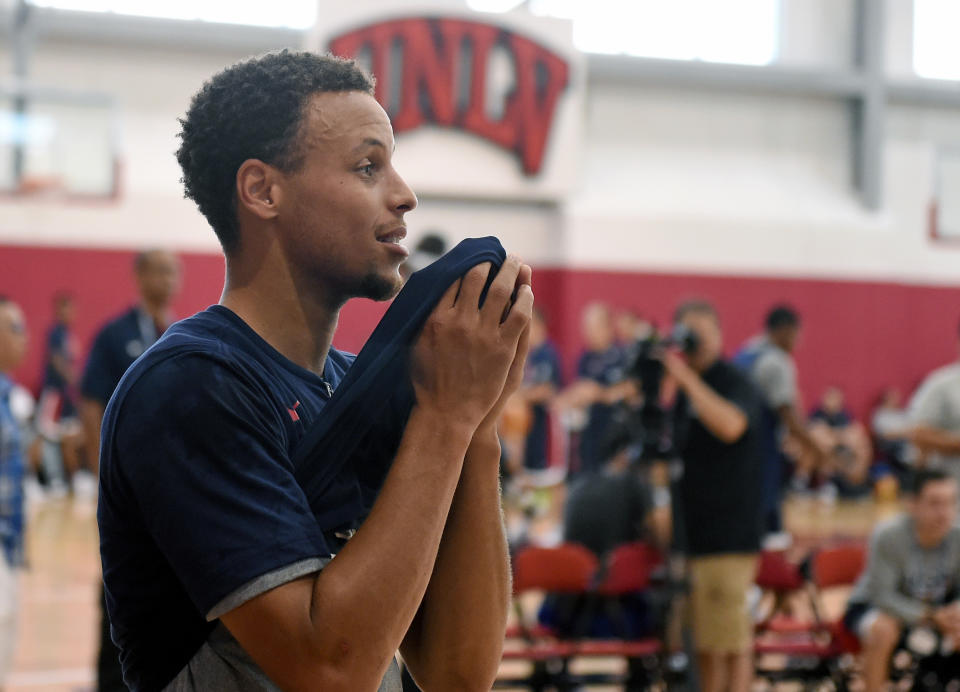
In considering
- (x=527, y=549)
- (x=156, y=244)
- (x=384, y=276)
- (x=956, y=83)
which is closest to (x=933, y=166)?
(x=956, y=83)

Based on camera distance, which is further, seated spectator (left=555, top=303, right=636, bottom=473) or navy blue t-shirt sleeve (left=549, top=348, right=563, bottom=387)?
navy blue t-shirt sleeve (left=549, top=348, right=563, bottom=387)

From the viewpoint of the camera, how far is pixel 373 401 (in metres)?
1.14

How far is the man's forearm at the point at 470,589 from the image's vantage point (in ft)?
4.05

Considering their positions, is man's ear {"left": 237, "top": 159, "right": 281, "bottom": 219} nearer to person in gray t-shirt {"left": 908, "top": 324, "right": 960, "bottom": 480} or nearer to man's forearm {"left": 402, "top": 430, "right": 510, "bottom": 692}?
man's forearm {"left": 402, "top": 430, "right": 510, "bottom": 692}

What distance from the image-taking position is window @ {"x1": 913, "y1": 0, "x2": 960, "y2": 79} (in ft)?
49.7

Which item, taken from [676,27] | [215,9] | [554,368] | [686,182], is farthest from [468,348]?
[676,27]

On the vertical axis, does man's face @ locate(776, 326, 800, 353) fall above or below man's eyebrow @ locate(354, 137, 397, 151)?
below

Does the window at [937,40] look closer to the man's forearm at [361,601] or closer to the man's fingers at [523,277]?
the man's fingers at [523,277]

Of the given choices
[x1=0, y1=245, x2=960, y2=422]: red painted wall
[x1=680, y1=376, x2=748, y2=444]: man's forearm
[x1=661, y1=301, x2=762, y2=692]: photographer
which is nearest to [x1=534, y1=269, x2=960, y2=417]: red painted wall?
[x1=0, y1=245, x2=960, y2=422]: red painted wall

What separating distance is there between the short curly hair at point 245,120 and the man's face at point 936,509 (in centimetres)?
440

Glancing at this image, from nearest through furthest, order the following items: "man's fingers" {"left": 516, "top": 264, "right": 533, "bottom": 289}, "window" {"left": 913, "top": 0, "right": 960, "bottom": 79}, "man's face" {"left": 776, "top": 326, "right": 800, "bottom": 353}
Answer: "man's fingers" {"left": 516, "top": 264, "right": 533, "bottom": 289} < "man's face" {"left": 776, "top": 326, "right": 800, "bottom": 353} < "window" {"left": 913, "top": 0, "right": 960, "bottom": 79}

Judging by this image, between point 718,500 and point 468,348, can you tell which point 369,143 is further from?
Result: point 718,500

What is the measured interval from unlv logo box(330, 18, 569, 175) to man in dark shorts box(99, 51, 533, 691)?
11.3 m

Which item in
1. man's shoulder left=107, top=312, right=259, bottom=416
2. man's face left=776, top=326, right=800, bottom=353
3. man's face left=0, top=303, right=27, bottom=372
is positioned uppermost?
man's shoulder left=107, top=312, right=259, bottom=416
